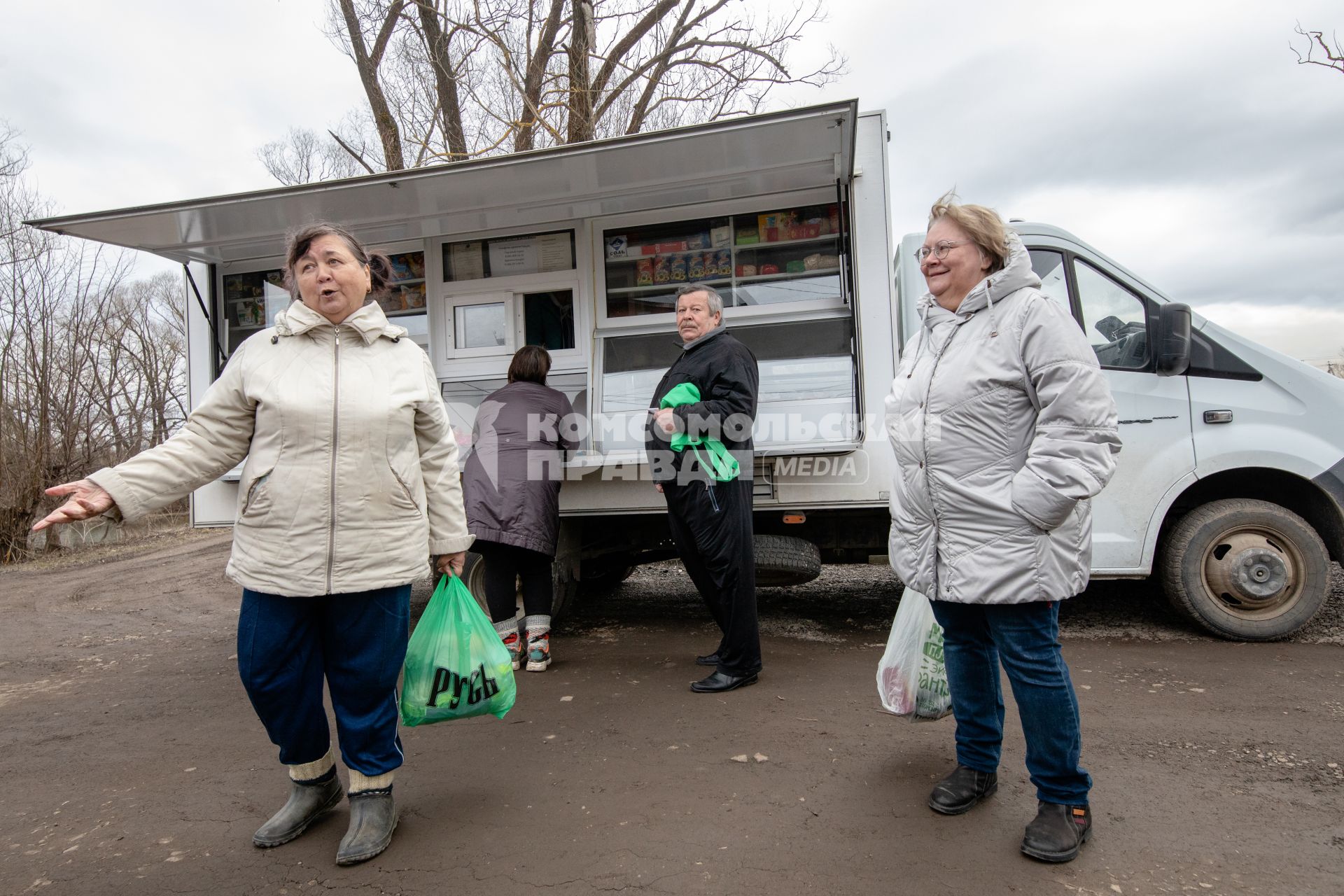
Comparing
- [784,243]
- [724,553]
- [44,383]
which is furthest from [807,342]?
[44,383]

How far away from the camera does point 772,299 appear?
4762 millimetres

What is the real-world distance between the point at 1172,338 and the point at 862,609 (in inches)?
101

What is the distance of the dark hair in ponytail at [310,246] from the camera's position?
7.66 ft

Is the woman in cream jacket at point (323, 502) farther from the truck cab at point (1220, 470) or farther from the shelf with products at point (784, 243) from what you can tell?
the truck cab at point (1220, 470)

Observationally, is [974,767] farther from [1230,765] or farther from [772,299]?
[772,299]

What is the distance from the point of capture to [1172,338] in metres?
4.06

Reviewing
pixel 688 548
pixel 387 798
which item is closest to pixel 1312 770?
pixel 688 548

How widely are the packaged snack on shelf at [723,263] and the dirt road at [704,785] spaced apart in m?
2.21

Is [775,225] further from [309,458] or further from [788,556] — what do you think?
[309,458]

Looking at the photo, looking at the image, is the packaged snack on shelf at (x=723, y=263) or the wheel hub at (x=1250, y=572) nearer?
the wheel hub at (x=1250, y=572)

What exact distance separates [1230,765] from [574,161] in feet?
12.1

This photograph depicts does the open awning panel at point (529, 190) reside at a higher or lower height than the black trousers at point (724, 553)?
higher

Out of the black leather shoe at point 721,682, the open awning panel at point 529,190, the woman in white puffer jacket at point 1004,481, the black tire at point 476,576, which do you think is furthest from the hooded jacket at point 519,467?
the woman in white puffer jacket at point 1004,481

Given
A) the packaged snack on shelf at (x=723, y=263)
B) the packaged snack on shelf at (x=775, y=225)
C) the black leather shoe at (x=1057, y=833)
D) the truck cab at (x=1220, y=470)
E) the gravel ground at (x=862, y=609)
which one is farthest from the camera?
the packaged snack on shelf at (x=723, y=263)
